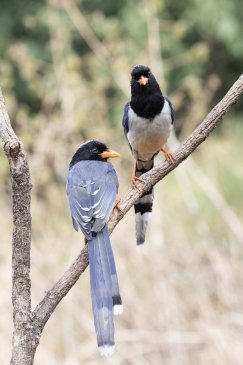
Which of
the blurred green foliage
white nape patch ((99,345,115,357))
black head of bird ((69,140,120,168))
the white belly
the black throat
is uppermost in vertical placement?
the blurred green foliage

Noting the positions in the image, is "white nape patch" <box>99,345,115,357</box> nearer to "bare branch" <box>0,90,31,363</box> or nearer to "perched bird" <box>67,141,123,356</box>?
→ "perched bird" <box>67,141,123,356</box>

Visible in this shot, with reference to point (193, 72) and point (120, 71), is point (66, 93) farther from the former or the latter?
point (193, 72)

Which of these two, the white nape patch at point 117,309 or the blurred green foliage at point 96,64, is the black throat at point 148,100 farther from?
the blurred green foliage at point 96,64

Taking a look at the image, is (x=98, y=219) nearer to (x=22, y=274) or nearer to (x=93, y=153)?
(x=22, y=274)

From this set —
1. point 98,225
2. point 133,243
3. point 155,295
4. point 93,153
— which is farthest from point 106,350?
point 133,243

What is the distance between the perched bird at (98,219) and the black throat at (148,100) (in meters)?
0.41

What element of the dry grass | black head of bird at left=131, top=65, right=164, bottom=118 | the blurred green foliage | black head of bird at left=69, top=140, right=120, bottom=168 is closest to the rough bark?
black head of bird at left=69, top=140, right=120, bottom=168

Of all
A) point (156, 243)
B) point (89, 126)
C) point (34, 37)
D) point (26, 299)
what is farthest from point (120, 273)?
point (34, 37)

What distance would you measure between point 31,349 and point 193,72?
16252 millimetres

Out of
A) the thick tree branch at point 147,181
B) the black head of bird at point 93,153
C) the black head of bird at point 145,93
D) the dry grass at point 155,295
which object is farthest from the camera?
the dry grass at point 155,295

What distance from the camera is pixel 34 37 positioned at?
65.9 ft

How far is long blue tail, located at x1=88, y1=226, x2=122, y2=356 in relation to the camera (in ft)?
9.05

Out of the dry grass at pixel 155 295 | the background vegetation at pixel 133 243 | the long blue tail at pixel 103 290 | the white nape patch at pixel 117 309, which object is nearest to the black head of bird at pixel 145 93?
the long blue tail at pixel 103 290

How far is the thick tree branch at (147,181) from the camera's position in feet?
9.74
